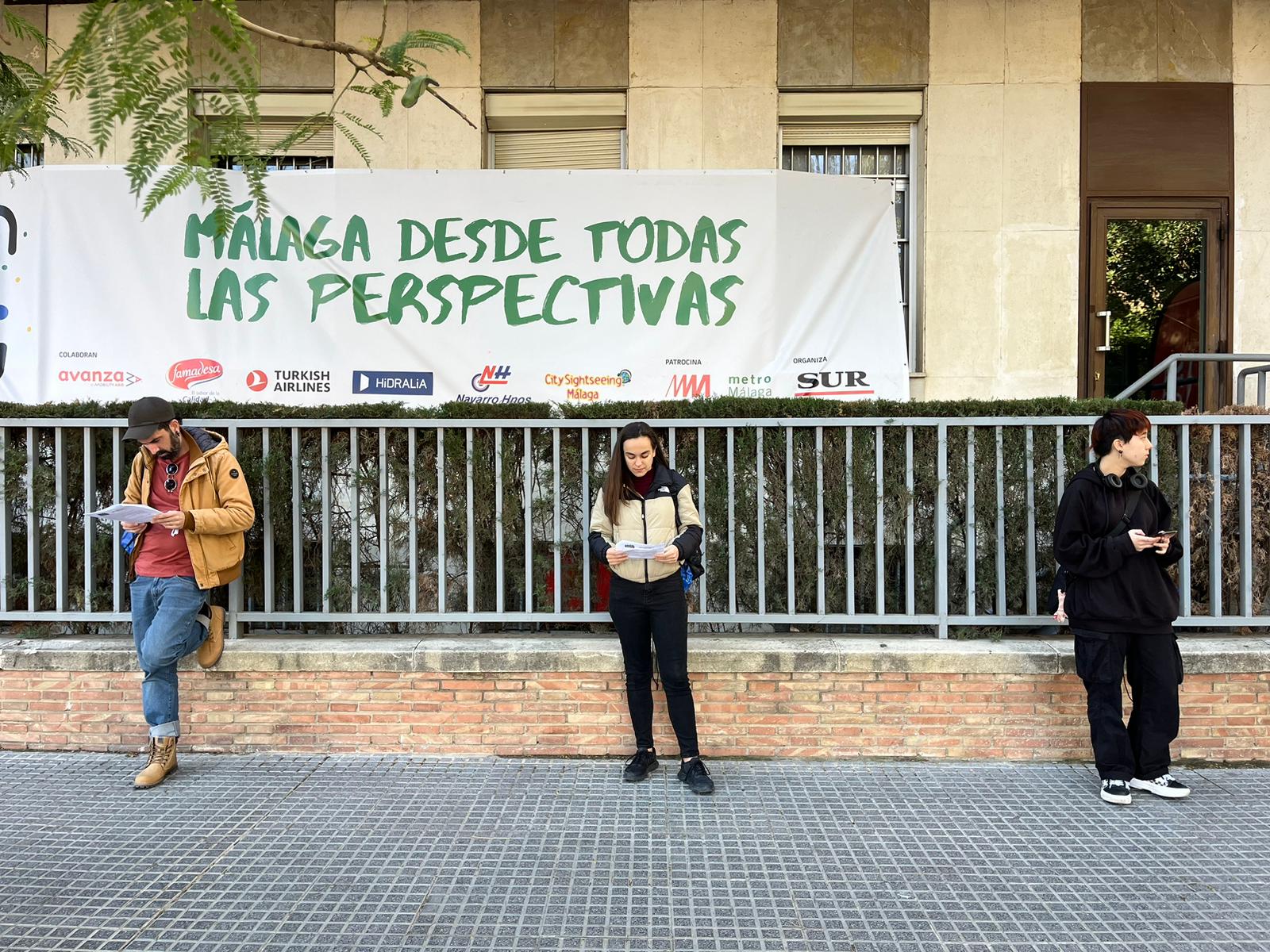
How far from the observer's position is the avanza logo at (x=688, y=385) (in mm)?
6316

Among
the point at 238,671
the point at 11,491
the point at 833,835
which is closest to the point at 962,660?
the point at 833,835

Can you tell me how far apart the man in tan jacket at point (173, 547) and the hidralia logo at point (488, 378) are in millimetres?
2082

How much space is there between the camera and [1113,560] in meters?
4.14

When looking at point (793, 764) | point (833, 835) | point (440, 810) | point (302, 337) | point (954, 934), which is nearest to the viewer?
point (954, 934)

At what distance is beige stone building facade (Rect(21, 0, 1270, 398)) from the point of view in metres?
7.80

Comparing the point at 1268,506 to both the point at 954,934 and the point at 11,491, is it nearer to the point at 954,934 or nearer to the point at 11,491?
the point at 954,934

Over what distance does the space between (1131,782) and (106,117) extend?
5055 mm

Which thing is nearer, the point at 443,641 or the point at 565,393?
the point at 443,641

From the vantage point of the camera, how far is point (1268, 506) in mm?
4957

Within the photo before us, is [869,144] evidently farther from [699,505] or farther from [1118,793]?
[1118,793]

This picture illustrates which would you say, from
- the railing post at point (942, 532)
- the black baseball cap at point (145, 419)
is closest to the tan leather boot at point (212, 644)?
the black baseball cap at point (145, 419)

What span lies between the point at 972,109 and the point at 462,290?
16.9 ft

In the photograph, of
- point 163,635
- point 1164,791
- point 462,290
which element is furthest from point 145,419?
point 1164,791

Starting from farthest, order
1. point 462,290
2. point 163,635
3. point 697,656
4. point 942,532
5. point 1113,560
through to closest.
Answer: point 462,290, point 942,532, point 697,656, point 163,635, point 1113,560
